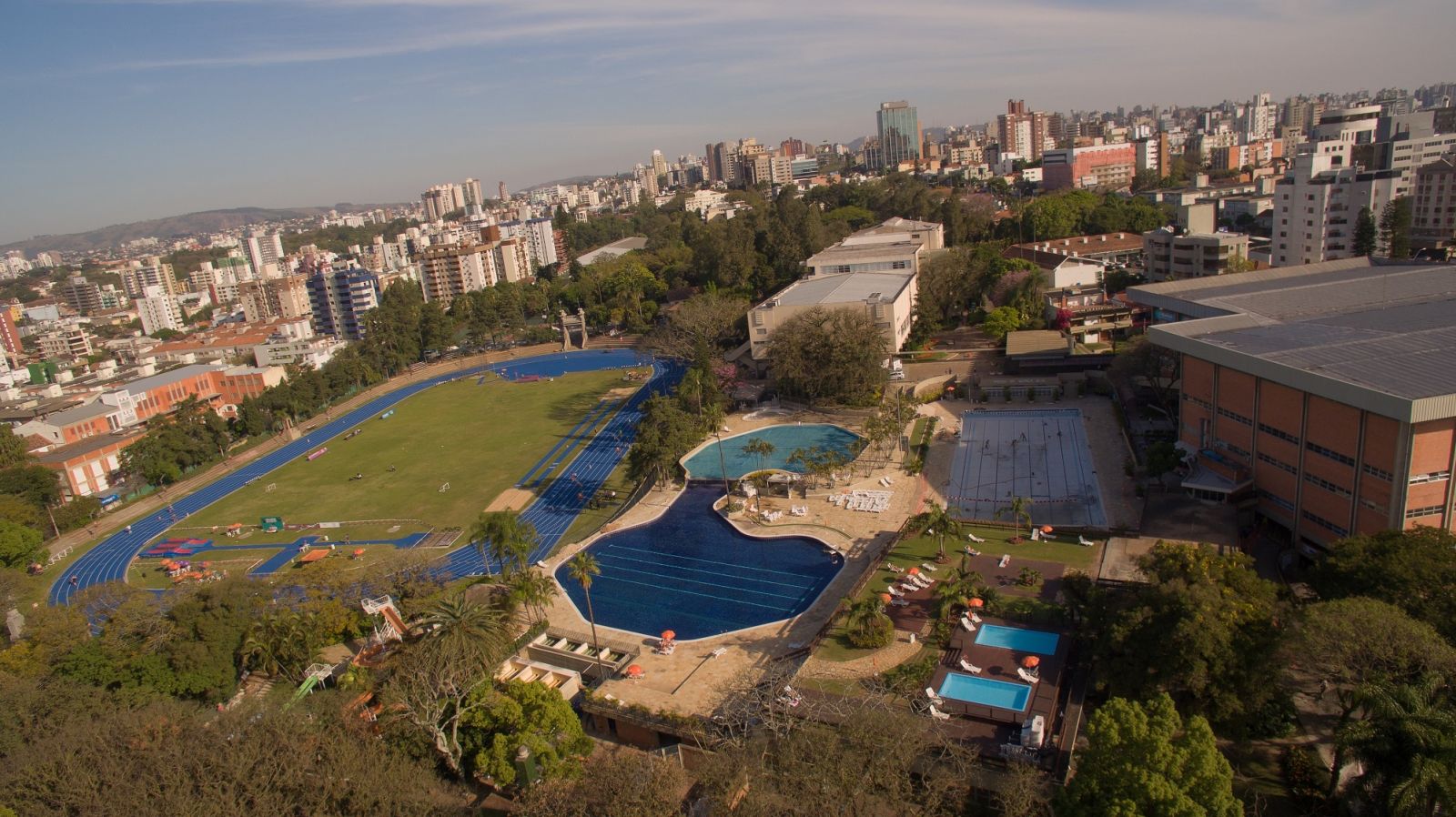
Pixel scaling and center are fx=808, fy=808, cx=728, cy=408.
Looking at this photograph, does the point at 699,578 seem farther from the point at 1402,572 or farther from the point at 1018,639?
the point at 1402,572

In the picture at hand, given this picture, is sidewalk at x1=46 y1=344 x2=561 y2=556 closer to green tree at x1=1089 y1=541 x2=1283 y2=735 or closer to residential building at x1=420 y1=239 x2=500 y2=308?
residential building at x1=420 y1=239 x2=500 y2=308

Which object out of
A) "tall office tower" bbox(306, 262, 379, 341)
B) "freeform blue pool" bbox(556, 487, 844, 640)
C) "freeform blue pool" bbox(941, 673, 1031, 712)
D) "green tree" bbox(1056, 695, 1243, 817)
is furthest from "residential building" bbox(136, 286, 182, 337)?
"green tree" bbox(1056, 695, 1243, 817)

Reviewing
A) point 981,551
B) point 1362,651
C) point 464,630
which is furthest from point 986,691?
point 464,630

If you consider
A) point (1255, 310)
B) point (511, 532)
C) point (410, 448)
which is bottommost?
point (410, 448)

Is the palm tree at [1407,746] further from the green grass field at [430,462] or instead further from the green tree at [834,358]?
the green grass field at [430,462]

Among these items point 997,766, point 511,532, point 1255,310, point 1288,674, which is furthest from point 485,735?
point 1255,310

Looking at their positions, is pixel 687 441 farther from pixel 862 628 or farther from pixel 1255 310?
pixel 1255 310
